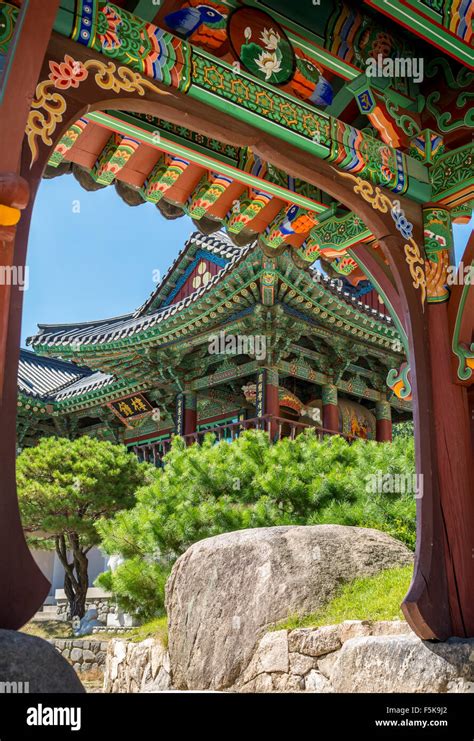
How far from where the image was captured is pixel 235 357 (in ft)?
47.9

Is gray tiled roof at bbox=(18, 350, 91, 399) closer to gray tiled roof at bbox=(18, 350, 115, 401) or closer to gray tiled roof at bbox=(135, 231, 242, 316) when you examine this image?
gray tiled roof at bbox=(18, 350, 115, 401)

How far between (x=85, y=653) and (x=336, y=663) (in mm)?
11019

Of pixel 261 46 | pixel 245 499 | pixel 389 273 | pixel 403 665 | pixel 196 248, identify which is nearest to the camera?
pixel 403 665

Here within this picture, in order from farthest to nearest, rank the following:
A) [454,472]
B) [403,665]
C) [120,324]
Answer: [120,324] → [454,472] → [403,665]

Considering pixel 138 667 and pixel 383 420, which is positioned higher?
pixel 383 420

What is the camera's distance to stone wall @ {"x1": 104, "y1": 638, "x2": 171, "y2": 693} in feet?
24.2

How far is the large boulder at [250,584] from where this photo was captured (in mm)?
6082

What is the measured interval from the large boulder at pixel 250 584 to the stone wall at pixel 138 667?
23.7 inches

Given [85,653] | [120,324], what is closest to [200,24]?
[85,653]

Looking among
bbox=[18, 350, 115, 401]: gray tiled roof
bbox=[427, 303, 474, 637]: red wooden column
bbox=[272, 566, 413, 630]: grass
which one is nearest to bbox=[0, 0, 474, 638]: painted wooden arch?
bbox=[427, 303, 474, 637]: red wooden column

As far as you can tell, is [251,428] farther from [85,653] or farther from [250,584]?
[250,584]

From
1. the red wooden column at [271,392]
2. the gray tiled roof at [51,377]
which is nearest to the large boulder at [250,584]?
the red wooden column at [271,392]

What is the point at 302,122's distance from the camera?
400 cm

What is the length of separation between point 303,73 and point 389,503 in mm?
4957
